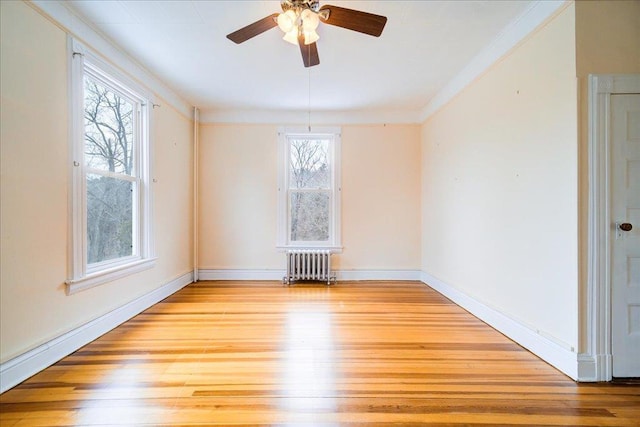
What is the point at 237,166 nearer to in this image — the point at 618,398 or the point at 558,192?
the point at 558,192

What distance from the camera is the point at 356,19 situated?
76.7 inches

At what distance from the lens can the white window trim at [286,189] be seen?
4848mm

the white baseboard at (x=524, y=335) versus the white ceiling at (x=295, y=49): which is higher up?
the white ceiling at (x=295, y=49)

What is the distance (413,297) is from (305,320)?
1.60 meters

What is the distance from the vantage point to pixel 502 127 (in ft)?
8.99

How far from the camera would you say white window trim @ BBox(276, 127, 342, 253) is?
485 centimetres

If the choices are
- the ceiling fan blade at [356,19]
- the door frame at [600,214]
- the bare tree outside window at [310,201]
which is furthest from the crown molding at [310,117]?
the door frame at [600,214]

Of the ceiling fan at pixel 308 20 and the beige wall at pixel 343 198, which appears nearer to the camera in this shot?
the ceiling fan at pixel 308 20

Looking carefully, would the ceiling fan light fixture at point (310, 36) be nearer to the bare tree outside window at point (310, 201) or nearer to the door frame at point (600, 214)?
the door frame at point (600, 214)

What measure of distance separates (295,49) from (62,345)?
124 inches

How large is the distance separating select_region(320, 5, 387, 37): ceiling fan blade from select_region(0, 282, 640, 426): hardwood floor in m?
2.32

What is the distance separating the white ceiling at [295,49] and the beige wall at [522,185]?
0.46 meters

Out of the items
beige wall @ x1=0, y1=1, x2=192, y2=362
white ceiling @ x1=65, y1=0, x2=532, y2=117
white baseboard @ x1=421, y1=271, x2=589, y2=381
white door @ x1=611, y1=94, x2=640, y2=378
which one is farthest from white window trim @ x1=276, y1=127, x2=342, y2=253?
white door @ x1=611, y1=94, x2=640, y2=378

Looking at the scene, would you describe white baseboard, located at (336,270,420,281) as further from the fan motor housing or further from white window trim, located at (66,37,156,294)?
the fan motor housing
